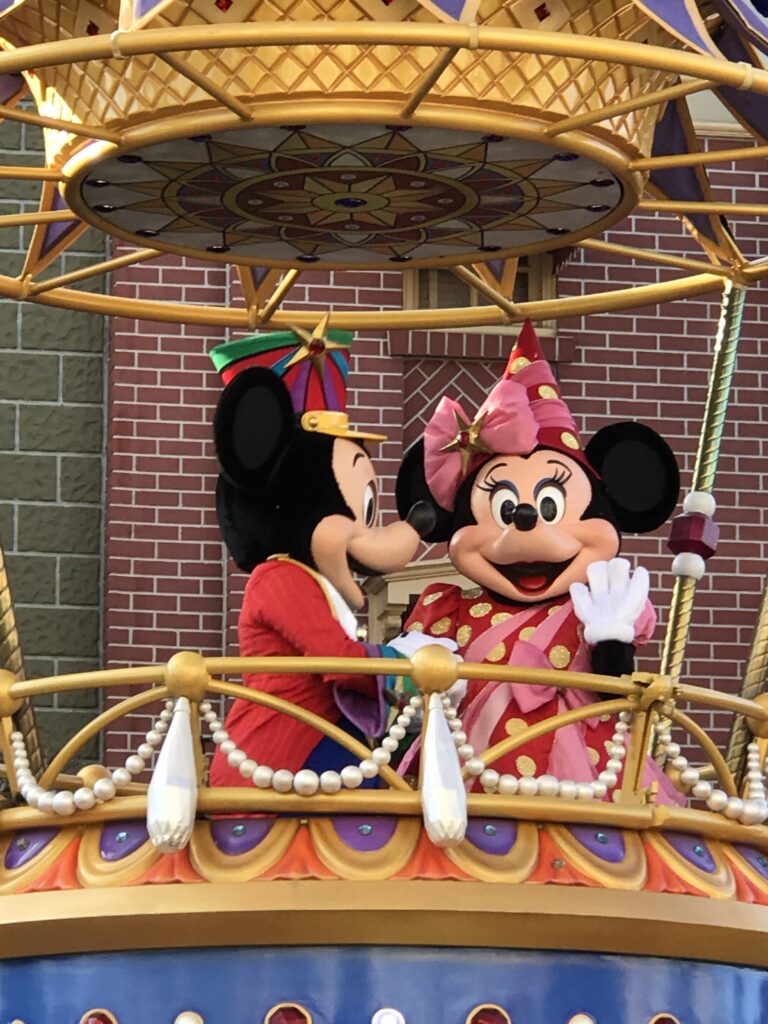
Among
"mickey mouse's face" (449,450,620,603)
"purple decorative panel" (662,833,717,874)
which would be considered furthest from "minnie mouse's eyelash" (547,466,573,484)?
"purple decorative panel" (662,833,717,874)

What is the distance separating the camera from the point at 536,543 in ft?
20.3

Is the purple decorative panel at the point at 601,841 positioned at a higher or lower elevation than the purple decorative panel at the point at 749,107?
lower

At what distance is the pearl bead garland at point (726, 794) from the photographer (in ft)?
17.7

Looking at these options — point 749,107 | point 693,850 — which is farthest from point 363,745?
point 749,107

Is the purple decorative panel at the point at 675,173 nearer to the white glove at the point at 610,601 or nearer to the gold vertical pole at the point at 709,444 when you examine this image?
the gold vertical pole at the point at 709,444

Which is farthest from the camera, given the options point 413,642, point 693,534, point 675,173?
point 675,173

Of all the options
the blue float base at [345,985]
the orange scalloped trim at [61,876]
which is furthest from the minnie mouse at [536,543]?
the orange scalloped trim at [61,876]

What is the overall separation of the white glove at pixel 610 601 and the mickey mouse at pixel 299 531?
421 millimetres

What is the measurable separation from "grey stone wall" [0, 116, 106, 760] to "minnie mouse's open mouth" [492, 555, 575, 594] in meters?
3.66

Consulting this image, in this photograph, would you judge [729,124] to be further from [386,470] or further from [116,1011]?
[116,1011]

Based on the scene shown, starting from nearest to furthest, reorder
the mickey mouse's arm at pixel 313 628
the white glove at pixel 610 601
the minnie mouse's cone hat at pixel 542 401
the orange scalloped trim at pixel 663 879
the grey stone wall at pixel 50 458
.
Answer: the orange scalloped trim at pixel 663 879 < the mickey mouse's arm at pixel 313 628 < the white glove at pixel 610 601 < the minnie mouse's cone hat at pixel 542 401 < the grey stone wall at pixel 50 458

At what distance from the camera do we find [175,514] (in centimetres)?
951

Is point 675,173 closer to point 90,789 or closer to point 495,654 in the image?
point 495,654

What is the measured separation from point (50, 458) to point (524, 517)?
4.06 meters
